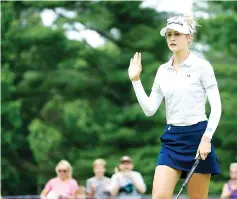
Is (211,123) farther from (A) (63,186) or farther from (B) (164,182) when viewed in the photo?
(A) (63,186)

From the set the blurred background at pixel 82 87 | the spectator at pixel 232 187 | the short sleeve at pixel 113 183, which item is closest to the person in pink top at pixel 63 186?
the short sleeve at pixel 113 183

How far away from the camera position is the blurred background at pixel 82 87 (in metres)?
25.1

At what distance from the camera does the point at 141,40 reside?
2627 centimetres

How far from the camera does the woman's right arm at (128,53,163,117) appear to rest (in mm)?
6363

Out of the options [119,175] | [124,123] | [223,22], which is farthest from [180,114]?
[124,123]

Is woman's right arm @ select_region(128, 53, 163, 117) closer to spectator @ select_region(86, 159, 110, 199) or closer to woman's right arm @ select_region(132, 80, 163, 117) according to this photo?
woman's right arm @ select_region(132, 80, 163, 117)

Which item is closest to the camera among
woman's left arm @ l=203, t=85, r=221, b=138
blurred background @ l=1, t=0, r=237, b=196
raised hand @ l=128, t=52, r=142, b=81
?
woman's left arm @ l=203, t=85, r=221, b=138

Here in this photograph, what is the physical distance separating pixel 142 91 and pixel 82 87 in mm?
20881

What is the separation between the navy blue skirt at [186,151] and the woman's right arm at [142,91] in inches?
9.6

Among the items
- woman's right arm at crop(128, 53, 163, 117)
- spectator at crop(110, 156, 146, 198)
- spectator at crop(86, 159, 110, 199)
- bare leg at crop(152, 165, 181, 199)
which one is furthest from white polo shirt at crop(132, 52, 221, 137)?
spectator at crop(86, 159, 110, 199)

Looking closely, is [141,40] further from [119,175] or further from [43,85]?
[119,175]

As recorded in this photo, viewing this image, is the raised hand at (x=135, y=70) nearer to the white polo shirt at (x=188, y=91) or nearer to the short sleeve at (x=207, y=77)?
the white polo shirt at (x=188, y=91)

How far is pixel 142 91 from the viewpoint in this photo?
20.9 feet

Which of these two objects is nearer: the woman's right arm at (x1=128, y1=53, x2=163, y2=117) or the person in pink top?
the woman's right arm at (x1=128, y1=53, x2=163, y2=117)
